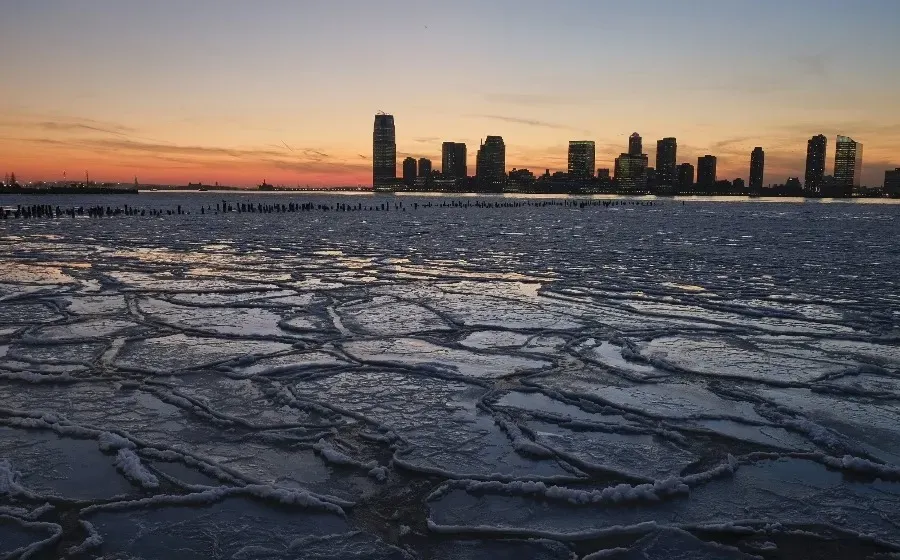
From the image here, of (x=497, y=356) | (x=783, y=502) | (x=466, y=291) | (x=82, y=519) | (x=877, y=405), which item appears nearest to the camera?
(x=82, y=519)

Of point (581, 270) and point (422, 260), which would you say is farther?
point (422, 260)

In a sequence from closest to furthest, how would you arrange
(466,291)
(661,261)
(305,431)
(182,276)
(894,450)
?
(894,450) < (305,431) < (466,291) < (182,276) < (661,261)

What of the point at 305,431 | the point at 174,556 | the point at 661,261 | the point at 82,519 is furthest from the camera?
the point at 661,261

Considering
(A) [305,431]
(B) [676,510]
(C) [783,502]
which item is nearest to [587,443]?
(B) [676,510]

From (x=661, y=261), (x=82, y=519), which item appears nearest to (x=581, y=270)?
(x=661, y=261)

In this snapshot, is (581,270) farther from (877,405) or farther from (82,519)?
(82,519)

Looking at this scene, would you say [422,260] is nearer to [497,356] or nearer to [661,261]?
[661,261]
